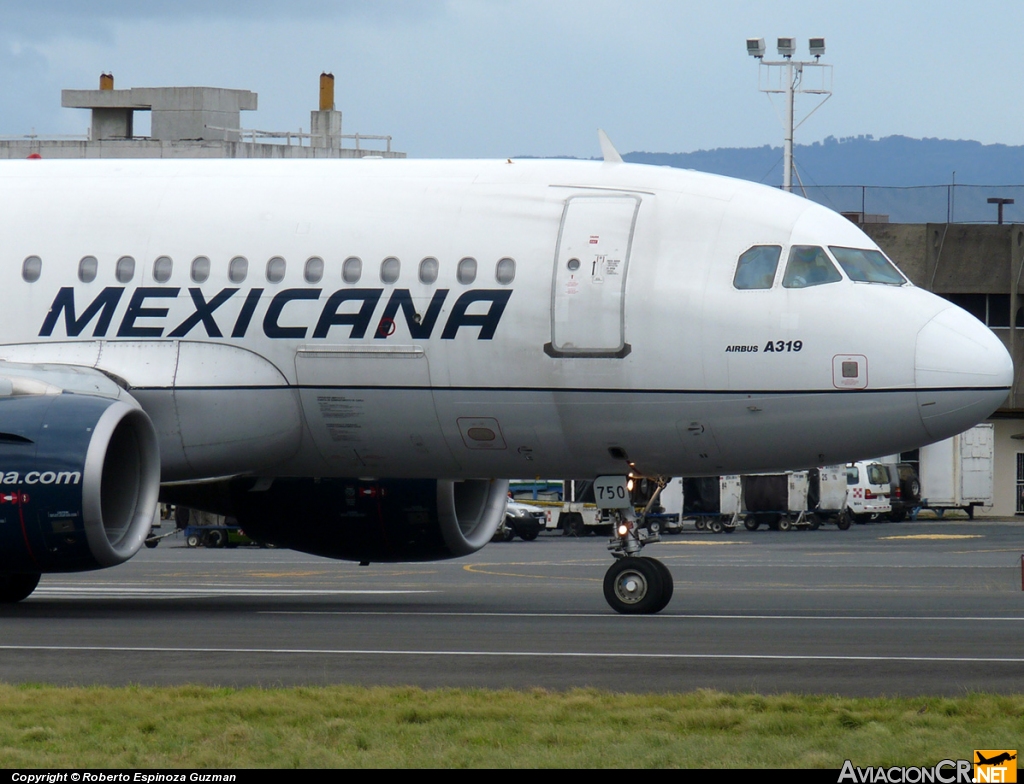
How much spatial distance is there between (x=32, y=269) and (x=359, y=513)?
548cm

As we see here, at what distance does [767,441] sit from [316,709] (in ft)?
29.9

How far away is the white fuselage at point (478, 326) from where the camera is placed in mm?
18328

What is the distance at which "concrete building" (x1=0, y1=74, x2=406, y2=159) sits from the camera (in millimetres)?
84625

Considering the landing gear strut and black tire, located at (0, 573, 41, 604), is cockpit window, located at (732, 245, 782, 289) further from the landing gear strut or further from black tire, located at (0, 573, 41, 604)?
black tire, located at (0, 573, 41, 604)

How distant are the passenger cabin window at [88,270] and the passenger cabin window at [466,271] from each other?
4.73 metres

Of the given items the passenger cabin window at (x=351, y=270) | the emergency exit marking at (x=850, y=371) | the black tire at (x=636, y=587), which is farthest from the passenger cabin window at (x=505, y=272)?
the emergency exit marking at (x=850, y=371)

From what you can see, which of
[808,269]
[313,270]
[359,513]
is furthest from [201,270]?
[808,269]

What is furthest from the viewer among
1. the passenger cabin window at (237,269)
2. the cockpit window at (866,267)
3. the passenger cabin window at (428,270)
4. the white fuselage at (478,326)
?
the passenger cabin window at (237,269)

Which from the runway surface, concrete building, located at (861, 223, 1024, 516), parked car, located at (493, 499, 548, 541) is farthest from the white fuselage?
concrete building, located at (861, 223, 1024, 516)

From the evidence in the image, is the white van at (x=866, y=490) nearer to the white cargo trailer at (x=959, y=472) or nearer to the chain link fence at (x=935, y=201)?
the white cargo trailer at (x=959, y=472)

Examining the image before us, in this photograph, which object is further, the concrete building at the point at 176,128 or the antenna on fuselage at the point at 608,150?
the concrete building at the point at 176,128

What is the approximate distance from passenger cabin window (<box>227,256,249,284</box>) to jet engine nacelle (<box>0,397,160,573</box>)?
2232 millimetres

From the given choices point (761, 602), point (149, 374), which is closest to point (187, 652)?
point (149, 374)

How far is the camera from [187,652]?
597 inches
